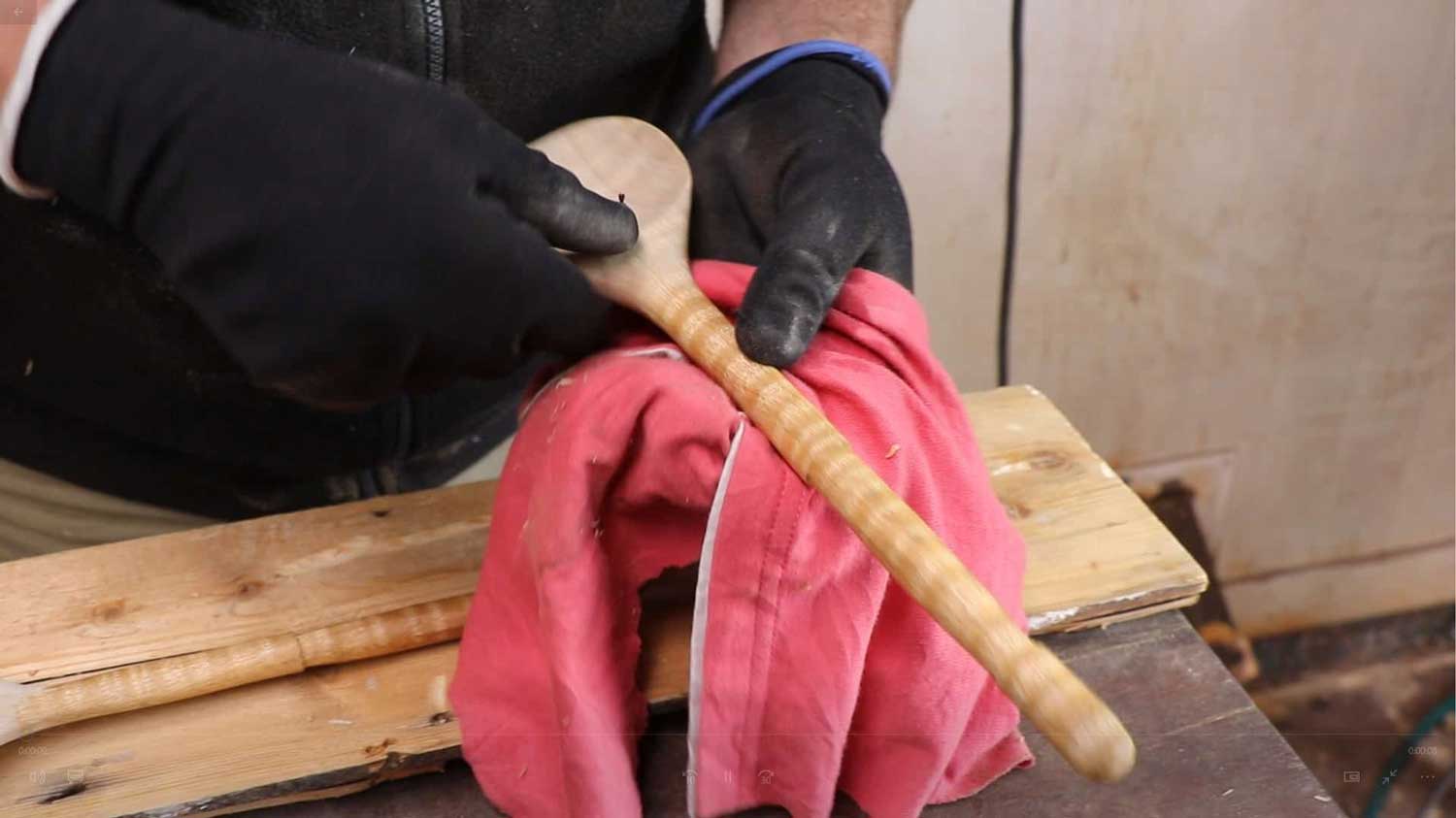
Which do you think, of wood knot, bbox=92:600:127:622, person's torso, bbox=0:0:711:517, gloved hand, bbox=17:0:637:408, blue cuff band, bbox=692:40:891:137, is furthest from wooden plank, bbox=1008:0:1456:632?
wood knot, bbox=92:600:127:622

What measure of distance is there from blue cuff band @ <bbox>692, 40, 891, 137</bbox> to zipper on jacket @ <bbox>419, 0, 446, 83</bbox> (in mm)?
164

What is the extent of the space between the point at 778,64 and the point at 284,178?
336 millimetres

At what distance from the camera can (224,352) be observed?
0.65 m

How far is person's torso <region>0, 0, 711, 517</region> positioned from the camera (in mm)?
574

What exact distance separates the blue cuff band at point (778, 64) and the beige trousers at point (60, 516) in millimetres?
472

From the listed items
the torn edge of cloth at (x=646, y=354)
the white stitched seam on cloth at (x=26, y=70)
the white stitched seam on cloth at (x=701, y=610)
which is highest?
the white stitched seam on cloth at (x=26, y=70)

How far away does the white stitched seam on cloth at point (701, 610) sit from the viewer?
0.45 meters

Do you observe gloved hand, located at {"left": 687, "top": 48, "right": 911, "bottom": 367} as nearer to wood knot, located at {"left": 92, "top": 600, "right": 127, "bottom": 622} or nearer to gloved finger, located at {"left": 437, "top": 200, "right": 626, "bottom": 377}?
gloved finger, located at {"left": 437, "top": 200, "right": 626, "bottom": 377}

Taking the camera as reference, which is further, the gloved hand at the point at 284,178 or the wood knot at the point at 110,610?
the wood knot at the point at 110,610

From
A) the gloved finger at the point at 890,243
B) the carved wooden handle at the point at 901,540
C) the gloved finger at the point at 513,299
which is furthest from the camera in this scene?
the gloved finger at the point at 890,243

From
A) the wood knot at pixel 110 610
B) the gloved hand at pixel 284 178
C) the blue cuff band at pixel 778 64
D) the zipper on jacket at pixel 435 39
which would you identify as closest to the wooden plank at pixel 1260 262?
the blue cuff band at pixel 778 64

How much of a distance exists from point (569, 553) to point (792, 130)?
0.27 metres

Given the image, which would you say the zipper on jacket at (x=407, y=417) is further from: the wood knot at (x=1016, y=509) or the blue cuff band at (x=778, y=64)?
the wood knot at (x=1016, y=509)

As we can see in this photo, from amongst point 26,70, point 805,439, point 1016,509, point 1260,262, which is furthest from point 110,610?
point 1260,262
